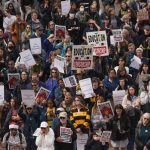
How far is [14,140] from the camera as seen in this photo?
27656mm

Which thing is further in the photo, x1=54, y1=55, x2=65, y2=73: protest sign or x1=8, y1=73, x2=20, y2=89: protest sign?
x1=54, y1=55, x2=65, y2=73: protest sign

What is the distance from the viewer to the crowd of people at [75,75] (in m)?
27.5

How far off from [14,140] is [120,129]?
2.76 m

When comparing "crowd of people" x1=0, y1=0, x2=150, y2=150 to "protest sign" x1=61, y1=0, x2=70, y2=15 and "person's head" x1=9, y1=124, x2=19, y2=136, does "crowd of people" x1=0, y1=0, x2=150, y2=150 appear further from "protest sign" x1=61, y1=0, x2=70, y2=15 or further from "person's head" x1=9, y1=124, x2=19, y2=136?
"protest sign" x1=61, y1=0, x2=70, y2=15

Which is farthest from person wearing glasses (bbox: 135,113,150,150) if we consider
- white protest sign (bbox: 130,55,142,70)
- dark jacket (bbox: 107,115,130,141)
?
white protest sign (bbox: 130,55,142,70)

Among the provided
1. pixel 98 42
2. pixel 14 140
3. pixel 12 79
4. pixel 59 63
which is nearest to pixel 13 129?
pixel 14 140

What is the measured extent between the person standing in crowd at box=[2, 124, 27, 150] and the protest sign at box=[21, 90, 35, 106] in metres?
→ 1.65

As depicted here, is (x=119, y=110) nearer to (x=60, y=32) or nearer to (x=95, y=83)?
(x=95, y=83)

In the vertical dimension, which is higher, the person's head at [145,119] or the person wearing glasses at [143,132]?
the person's head at [145,119]

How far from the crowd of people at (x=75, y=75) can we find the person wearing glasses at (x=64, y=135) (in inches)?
1.0

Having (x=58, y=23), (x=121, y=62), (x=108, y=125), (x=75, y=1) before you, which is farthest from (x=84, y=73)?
(x=75, y=1)

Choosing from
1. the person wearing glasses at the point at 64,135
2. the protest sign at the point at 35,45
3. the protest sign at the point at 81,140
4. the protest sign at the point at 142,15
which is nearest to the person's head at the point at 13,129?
the person wearing glasses at the point at 64,135

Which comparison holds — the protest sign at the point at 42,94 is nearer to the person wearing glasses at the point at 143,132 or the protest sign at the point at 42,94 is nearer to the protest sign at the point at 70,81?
the protest sign at the point at 70,81

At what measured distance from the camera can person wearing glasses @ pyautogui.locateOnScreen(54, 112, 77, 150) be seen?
27.3 m
